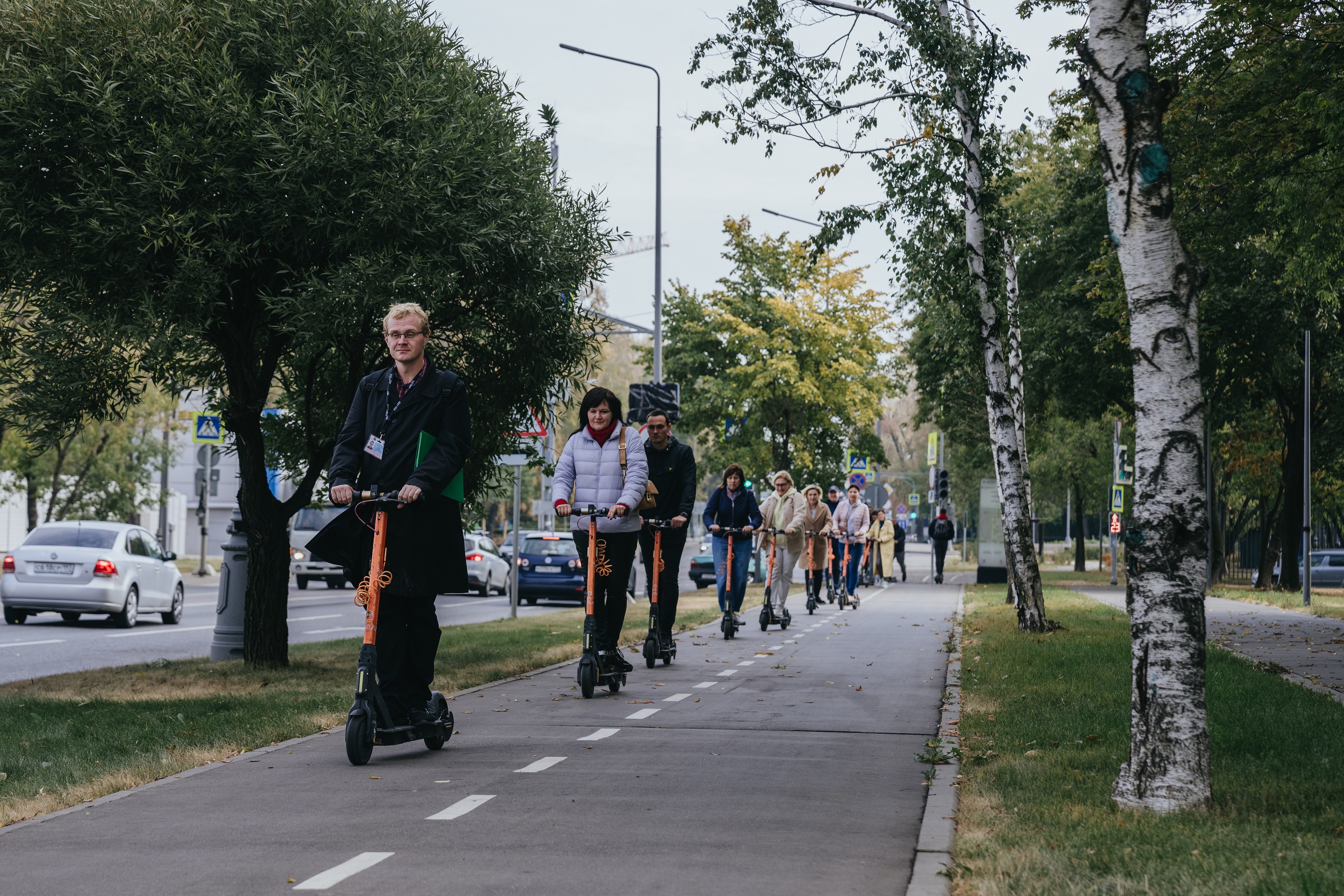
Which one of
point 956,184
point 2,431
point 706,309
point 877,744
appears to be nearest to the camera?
point 877,744

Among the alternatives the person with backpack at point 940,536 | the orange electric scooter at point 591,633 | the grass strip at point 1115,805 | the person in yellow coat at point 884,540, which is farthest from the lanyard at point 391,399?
the person with backpack at point 940,536

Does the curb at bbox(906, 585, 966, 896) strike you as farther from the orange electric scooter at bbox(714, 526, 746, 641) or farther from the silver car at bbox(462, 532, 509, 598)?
the silver car at bbox(462, 532, 509, 598)

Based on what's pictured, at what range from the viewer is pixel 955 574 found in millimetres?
47281

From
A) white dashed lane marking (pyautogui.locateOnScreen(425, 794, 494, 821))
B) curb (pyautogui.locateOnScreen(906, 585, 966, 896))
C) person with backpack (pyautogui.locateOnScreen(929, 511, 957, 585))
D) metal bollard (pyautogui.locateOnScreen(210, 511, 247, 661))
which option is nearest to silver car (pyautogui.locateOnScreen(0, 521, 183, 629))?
metal bollard (pyautogui.locateOnScreen(210, 511, 247, 661))

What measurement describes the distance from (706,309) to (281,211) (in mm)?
28069

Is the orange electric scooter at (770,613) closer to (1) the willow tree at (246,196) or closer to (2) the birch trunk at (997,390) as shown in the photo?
(2) the birch trunk at (997,390)

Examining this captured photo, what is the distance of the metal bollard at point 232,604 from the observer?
13.6 metres

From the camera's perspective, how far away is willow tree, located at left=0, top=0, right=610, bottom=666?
32.7 ft

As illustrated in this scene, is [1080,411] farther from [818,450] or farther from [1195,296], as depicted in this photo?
[1195,296]

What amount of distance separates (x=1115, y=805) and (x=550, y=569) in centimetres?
2351

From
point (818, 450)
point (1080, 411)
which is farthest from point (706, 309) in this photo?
point (1080, 411)

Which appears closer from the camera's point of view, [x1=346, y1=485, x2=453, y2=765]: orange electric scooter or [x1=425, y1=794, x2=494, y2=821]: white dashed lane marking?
[x1=425, y1=794, x2=494, y2=821]: white dashed lane marking

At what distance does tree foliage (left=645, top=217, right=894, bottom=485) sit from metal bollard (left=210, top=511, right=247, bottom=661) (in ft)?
73.3

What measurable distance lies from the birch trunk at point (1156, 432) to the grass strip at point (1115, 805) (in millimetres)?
284
